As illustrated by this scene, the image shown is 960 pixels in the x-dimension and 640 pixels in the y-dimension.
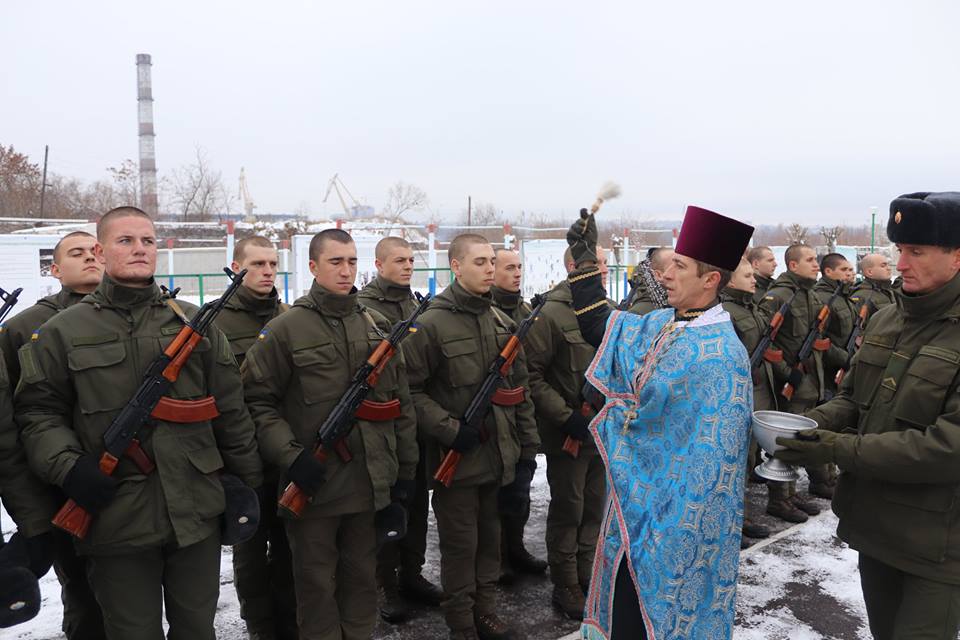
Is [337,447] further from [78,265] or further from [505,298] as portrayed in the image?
[78,265]

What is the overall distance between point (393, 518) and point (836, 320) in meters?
5.46

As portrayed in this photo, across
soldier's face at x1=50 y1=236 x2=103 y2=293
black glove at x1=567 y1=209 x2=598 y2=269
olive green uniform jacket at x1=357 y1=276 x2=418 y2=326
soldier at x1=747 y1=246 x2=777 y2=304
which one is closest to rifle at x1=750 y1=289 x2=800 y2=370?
soldier at x1=747 y1=246 x2=777 y2=304

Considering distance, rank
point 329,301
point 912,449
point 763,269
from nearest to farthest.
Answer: point 912,449, point 329,301, point 763,269

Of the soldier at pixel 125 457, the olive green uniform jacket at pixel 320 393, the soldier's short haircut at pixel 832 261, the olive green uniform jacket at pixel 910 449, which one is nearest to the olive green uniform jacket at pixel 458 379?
the olive green uniform jacket at pixel 320 393

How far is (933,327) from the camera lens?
2543mm

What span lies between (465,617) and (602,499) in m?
1.31

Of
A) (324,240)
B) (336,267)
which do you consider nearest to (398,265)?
(324,240)

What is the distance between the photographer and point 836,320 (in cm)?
694

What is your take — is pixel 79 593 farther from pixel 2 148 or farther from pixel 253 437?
pixel 2 148

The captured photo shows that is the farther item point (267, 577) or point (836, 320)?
point (836, 320)

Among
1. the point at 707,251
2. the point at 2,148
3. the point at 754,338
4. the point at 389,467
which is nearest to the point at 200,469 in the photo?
the point at 389,467

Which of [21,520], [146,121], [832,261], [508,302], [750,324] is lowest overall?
[21,520]

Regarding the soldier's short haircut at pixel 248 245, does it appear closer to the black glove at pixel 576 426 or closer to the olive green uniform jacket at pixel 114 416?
the olive green uniform jacket at pixel 114 416

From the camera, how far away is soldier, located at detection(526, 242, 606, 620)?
414 centimetres
